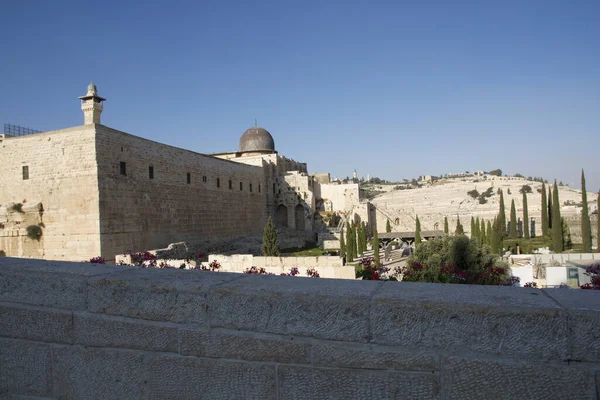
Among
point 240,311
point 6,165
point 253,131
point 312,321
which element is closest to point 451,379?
point 312,321

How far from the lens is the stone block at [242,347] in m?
1.85

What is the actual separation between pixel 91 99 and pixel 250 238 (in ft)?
40.5

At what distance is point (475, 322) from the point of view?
1.65 metres

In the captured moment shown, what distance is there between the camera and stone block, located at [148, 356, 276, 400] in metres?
1.90

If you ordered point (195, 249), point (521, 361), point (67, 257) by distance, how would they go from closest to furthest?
point (521, 361) → point (67, 257) → point (195, 249)

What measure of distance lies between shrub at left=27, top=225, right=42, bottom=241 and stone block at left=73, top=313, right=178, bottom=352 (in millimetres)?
15723

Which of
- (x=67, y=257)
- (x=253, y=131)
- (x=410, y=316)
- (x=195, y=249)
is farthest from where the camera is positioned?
(x=253, y=131)

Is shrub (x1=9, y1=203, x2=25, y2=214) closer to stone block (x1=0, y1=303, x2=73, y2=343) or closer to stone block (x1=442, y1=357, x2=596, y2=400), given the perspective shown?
stone block (x1=0, y1=303, x2=73, y2=343)

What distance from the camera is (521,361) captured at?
1589 mm

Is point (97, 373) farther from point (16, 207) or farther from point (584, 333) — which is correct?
point (16, 207)

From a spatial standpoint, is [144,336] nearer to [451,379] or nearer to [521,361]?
[451,379]

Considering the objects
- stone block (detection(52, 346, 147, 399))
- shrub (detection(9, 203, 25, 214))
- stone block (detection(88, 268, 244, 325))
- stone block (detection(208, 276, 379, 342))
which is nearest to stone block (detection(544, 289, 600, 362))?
stone block (detection(208, 276, 379, 342))

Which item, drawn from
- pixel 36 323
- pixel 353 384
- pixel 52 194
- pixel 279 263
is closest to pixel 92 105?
pixel 52 194

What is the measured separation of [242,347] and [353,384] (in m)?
0.49
